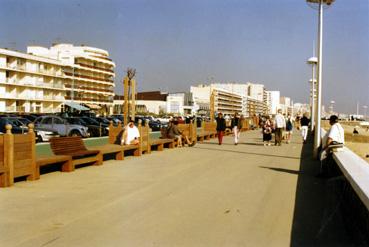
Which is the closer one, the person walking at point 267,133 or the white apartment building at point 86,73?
the person walking at point 267,133

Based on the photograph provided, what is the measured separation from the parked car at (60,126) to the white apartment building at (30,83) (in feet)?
140

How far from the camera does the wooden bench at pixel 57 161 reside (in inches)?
397

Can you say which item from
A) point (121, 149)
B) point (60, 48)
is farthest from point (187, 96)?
point (121, 149)

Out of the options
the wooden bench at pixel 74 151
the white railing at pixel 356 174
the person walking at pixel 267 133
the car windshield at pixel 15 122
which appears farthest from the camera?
the car windshield at pixel 15 122

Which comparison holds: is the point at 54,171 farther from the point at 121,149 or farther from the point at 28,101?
the point at 28,101

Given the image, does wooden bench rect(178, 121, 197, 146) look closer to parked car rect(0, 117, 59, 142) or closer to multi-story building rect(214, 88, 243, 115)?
parked car rect(0, 117, 59, 142)

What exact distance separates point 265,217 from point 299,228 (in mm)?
699

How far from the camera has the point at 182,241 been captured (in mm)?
5438

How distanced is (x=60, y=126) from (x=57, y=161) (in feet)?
63.8

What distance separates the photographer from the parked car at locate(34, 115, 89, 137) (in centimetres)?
2909

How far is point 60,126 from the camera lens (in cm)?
2958

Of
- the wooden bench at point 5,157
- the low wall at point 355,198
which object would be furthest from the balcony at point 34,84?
the low wall at point 355,198

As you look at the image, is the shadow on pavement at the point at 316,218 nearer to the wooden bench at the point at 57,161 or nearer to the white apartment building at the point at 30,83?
the wooden bench at the point at 57,161

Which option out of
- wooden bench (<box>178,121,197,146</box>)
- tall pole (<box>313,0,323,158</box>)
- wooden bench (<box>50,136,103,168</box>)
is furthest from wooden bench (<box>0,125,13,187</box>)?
wooden bench (<box>178,121,197,146</box>)
